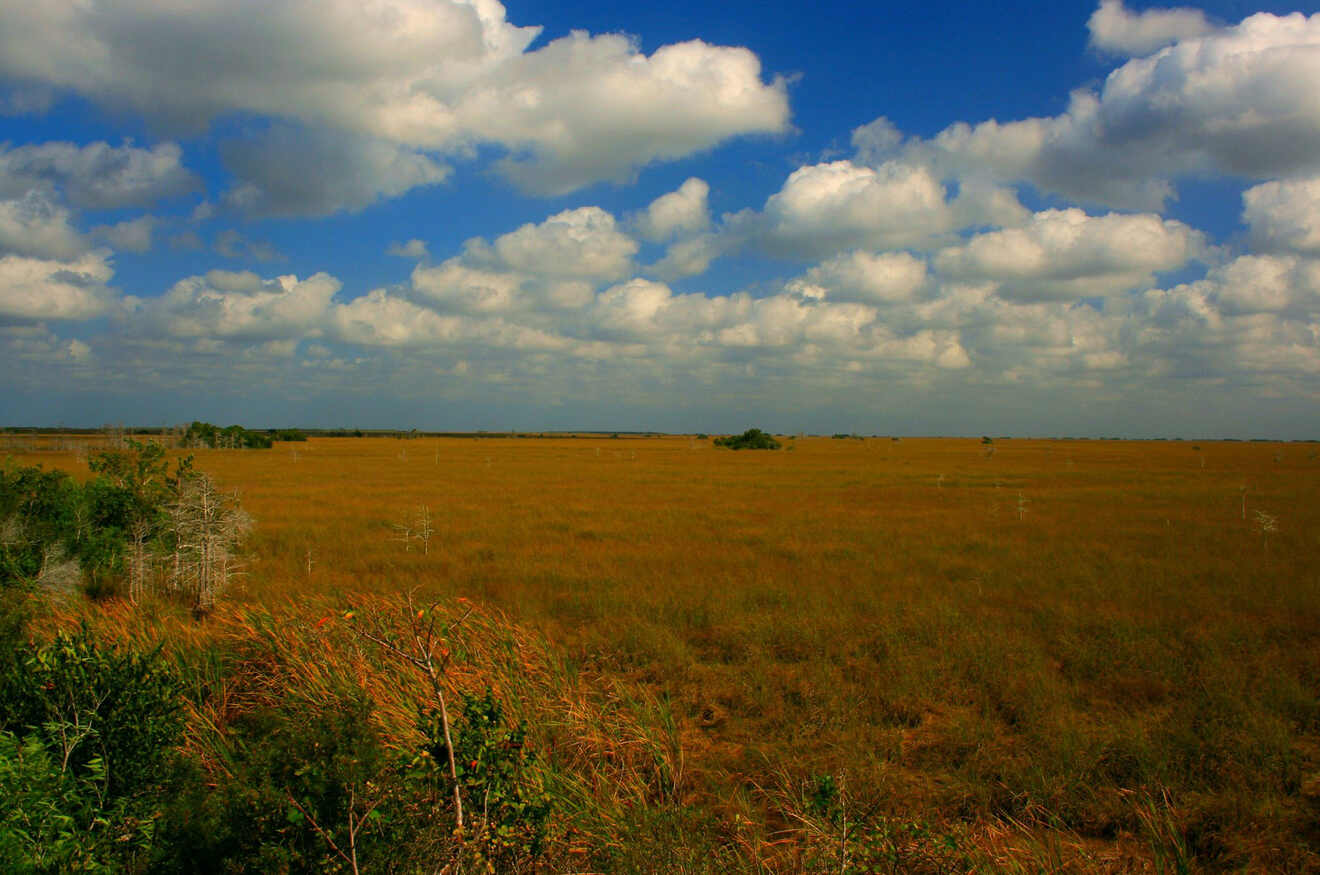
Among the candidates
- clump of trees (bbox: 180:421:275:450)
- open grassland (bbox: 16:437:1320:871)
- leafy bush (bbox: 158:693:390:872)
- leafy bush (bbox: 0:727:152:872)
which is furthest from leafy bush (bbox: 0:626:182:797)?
clump of trees (bbox: 180:421:275:450)

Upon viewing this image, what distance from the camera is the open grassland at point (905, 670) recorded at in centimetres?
488

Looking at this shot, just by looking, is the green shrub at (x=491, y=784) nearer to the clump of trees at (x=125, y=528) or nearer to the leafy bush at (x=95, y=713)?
the leafy bush at (x=95, y=713)

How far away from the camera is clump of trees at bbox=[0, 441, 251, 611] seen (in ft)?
31.5

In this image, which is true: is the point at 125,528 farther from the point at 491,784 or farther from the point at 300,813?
the point at 491,784

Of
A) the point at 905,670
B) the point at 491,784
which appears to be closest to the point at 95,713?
the point at 491,784

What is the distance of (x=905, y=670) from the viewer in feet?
26.4

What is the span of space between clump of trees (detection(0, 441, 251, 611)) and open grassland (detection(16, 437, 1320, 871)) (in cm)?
101

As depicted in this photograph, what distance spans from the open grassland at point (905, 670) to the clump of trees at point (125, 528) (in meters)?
1.01

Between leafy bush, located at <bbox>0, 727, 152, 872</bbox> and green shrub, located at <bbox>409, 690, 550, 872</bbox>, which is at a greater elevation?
green shrub, located at <bbox>409, 690, 550, 872</bbox>

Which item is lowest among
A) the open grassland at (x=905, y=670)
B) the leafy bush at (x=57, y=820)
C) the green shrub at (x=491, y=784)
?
the open grassland at (x=905, y=670)

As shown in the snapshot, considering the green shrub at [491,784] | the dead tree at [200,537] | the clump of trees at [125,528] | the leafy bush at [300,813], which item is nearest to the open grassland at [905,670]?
the dead tree at [200,537]

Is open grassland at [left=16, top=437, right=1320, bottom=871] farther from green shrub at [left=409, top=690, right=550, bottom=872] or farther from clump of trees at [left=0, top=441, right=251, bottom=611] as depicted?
clump of trees at [left=0, top=441, right=251, bottom=611]

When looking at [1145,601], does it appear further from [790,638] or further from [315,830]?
[315,830]

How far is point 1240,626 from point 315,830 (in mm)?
11845
